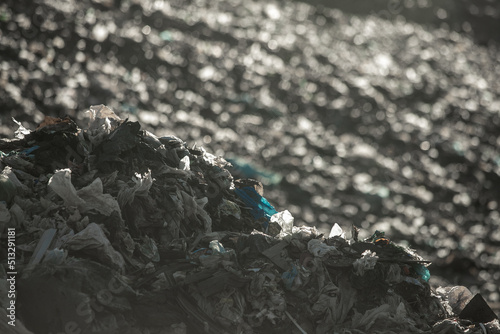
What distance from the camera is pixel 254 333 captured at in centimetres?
409

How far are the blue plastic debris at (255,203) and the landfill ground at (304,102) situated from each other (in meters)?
3.53

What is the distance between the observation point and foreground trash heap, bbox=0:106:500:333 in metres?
3.86

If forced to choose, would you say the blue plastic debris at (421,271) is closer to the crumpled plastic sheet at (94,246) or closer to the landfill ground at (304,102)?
the crumpled plastic sheet at (94,246)

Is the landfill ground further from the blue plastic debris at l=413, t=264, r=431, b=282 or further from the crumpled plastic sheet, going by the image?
the crumpled plastic sheet

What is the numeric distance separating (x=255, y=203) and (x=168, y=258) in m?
1.18

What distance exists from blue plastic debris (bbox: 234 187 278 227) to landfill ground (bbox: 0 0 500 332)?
11.6ft

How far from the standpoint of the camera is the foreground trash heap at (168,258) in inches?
152

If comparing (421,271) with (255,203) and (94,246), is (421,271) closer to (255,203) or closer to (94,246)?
(255,203)

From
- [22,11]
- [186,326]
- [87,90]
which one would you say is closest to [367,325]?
[186,326]

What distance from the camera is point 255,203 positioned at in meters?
5.31

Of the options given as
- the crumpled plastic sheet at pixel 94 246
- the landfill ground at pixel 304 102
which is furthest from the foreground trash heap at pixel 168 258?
the landfill ground at pixel 304 102

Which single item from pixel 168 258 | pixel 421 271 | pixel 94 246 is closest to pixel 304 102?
pixel 421 271

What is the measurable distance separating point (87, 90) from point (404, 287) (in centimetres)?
751

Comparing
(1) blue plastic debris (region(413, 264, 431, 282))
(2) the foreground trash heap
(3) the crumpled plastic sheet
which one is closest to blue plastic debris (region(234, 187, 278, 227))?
(2) the foreground trash heap
